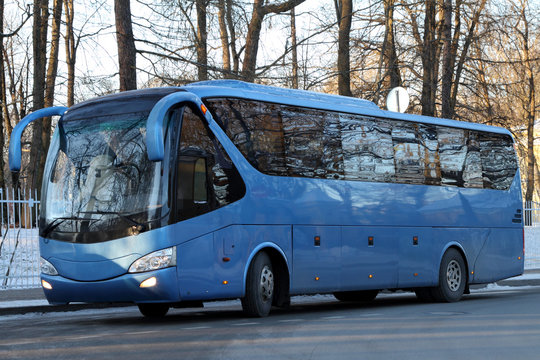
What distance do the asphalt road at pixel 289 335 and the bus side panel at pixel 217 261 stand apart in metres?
0.46

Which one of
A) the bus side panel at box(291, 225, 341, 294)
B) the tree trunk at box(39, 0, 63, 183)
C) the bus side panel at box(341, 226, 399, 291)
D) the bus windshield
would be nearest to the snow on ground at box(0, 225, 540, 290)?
the bus windshield

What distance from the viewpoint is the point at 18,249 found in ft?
65.9

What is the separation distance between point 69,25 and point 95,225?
1581cm

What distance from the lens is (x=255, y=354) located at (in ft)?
29.7

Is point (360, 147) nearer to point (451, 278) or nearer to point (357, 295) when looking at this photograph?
point (451, 278)

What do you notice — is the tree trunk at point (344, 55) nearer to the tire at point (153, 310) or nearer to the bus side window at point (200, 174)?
the tire at point (153, 310)

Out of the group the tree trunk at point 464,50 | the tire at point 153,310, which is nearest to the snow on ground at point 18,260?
the tire at point 153,310

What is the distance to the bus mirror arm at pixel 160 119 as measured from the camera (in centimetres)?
1116

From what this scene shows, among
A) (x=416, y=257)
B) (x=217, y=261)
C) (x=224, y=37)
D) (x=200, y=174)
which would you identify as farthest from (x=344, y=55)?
(x=217, y=261)

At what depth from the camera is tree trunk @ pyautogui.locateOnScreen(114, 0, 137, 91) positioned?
22.2 meters

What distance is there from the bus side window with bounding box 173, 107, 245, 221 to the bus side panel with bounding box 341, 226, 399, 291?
9.99 ft

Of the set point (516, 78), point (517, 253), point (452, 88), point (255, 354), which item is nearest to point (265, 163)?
point (255, 354)

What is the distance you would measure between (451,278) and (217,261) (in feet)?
23.1

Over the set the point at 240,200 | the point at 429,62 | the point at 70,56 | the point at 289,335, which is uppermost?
the point at 70,56
